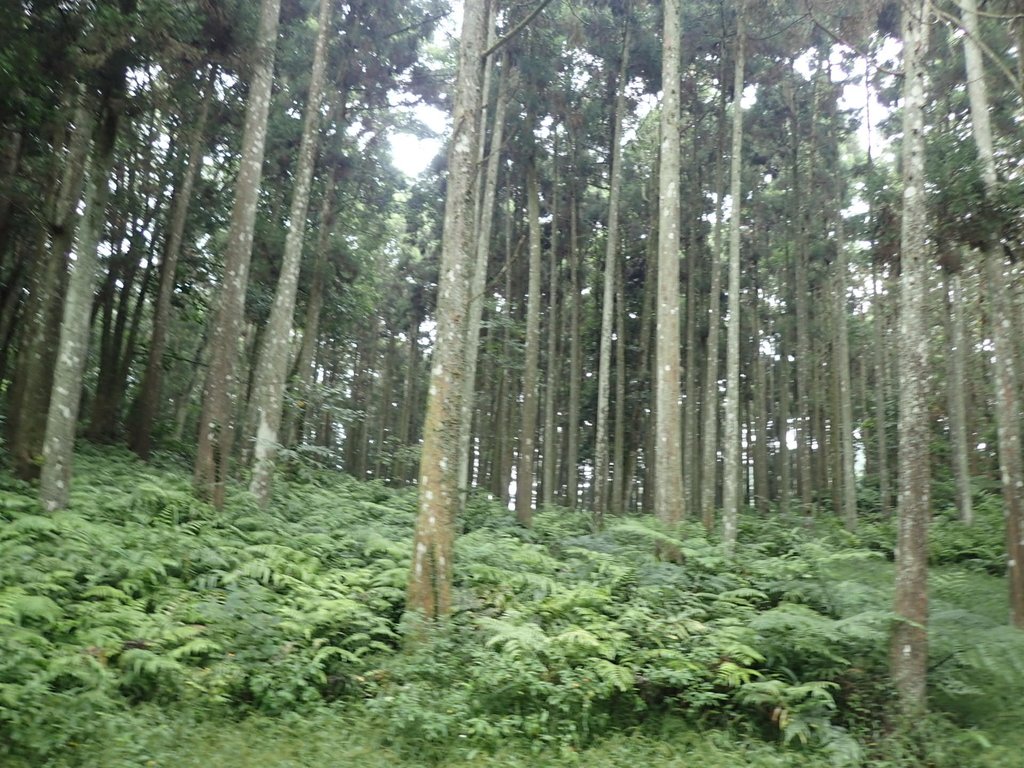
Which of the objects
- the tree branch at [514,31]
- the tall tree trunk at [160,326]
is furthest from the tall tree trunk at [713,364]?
the tall tree trunk at [160,326]

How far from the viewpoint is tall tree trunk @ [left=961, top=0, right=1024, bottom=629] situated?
901 cm

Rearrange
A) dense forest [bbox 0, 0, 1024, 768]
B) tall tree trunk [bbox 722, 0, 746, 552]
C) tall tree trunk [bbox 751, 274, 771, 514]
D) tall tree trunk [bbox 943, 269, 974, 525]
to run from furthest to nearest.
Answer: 1. tall tree trunk [bbox 751, 274, 771, 514]
2. tall tree trunk [bbox 943, 269, 974, 525]
3. tall tree trunk [bbox 722, 0, 746, 552]
4. dense forest [bbox 0, 0, 1024, 768]

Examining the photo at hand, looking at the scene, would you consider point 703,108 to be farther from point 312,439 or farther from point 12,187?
point 312,439

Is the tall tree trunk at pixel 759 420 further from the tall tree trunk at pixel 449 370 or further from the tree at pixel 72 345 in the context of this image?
the tree at pixel 72 345

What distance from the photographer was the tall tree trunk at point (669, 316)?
1154 cm

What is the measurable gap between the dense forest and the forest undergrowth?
39 millimetres

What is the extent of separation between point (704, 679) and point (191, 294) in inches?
691

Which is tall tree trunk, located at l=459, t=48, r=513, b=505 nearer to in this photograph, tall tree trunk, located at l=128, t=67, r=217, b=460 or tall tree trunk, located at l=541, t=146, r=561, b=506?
tall tree trunk, located at l=541, t=146, r=561, b=506

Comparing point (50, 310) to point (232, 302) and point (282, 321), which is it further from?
point (282, 321)

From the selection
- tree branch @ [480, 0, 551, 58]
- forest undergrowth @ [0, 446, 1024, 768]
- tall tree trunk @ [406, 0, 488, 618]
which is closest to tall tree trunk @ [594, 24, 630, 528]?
forest undergrowth @ [0, 446, 1024, 768]

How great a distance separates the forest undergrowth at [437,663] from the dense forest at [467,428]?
0.13 feet

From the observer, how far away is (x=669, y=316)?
1201 cm

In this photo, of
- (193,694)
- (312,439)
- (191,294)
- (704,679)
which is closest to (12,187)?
(191,294)

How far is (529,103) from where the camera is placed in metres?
18.6
